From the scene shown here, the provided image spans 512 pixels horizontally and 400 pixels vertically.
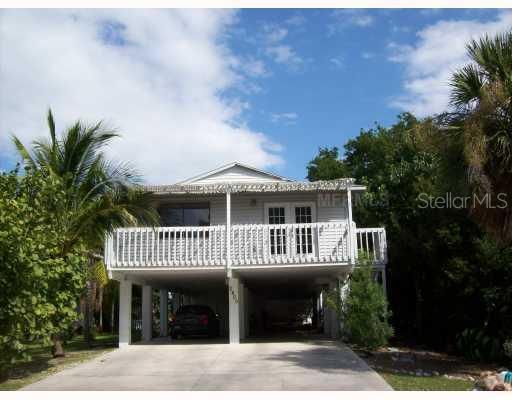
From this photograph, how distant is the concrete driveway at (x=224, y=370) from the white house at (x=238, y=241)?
245cm

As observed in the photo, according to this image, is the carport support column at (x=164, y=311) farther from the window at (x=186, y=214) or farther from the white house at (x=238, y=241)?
the window at (x=186, y=214)

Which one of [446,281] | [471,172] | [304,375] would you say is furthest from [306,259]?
[471,172]

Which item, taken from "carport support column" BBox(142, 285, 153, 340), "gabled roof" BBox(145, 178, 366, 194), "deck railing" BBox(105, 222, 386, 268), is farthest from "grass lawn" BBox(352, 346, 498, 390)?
"carport support column" BBox(142, 285, 153, 340)

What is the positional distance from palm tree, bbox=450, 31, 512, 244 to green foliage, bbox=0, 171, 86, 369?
8.62m

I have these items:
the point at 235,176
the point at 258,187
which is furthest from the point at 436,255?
the point at 235,176

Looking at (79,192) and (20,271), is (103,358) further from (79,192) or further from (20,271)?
(20,271)

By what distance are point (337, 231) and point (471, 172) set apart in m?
7.56

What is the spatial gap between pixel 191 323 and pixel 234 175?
6.07 metres

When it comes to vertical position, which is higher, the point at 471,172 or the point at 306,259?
the point at 471,172

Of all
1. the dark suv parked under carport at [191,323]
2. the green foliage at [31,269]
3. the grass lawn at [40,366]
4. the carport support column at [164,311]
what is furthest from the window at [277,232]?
the carport support column at [164,311]

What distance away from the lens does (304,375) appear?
39.2ft

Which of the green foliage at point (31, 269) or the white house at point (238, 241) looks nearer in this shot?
the green foliage at point (31, 269)

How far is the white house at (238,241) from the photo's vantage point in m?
18.1

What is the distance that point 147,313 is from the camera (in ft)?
71.5
